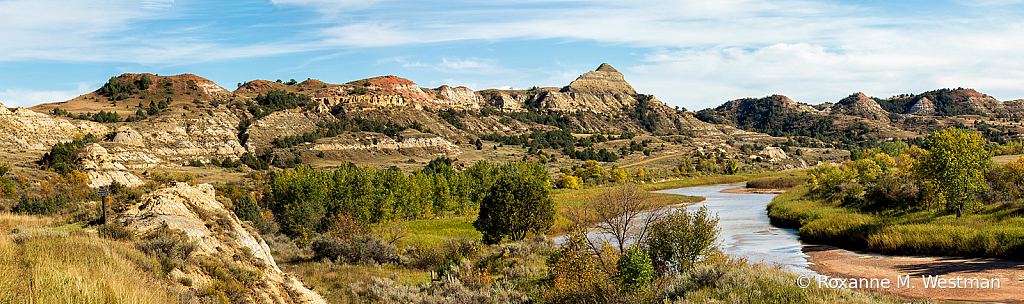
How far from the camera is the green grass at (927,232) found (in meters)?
23.2

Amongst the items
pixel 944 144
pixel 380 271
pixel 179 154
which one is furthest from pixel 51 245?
pixel 179 154

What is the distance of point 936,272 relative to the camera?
21359 millimetres

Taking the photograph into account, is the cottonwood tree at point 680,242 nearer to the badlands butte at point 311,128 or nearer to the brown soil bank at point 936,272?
the brown soil bank at point 936,272

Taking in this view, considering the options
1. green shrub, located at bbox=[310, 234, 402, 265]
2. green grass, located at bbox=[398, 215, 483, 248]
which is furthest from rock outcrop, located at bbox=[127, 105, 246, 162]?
green shrub, located at bbox=[310, 234, 402, 265]

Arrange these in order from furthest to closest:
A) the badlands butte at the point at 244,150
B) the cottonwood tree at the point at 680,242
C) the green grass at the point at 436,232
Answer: the green grass at the point at 436,232 < the cottonwood tree at the point at 680,242 < the badlands butte at the point at 244,150

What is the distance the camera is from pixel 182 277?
36.7ft

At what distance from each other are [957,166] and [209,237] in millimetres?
35731

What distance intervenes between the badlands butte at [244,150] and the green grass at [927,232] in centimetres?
2720

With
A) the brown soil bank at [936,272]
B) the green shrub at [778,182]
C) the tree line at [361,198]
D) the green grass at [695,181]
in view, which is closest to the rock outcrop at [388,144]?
the green grass at [695,181]

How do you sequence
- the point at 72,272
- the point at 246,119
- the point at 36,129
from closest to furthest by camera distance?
1. the point at 72,272
2. the point at 36,129
3. the point at 246,119

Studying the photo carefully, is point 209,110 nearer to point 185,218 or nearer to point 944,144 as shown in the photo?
point 185,218

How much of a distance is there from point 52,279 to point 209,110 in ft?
402

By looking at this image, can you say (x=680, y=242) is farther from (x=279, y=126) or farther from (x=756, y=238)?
(x=279, y=126)

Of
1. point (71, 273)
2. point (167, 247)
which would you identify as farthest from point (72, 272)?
point (167, 247)
